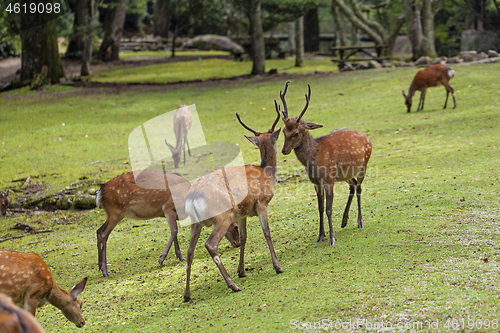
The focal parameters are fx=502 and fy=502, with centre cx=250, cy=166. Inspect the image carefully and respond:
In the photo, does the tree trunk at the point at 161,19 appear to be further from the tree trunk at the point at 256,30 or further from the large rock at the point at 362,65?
the large rock at the point at 362,65

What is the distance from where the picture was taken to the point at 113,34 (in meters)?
33.4

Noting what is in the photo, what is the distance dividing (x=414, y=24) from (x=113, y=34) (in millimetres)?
19567

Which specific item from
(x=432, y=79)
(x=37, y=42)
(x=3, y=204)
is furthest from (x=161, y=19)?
(x=3, y=204)

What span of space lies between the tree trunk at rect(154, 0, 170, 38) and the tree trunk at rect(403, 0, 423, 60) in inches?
1011

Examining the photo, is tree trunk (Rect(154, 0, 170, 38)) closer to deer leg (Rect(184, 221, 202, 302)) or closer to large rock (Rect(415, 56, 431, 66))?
large rock (Rect(415, 56, 431, 66))

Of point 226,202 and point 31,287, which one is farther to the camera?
point 226,202

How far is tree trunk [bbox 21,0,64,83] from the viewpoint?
2130cm

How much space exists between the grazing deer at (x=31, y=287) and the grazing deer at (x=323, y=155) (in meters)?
3.09

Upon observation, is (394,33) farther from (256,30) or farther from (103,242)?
(103,242)

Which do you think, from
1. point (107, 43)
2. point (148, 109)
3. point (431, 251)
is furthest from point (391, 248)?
point (107, 43)

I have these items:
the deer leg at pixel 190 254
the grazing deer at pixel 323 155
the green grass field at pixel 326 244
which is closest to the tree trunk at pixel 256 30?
the green grass field at pixel 326 244

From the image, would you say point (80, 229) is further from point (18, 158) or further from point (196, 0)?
point (196, 0)

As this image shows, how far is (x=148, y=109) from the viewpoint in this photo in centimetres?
1872

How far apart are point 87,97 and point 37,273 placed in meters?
16.9
